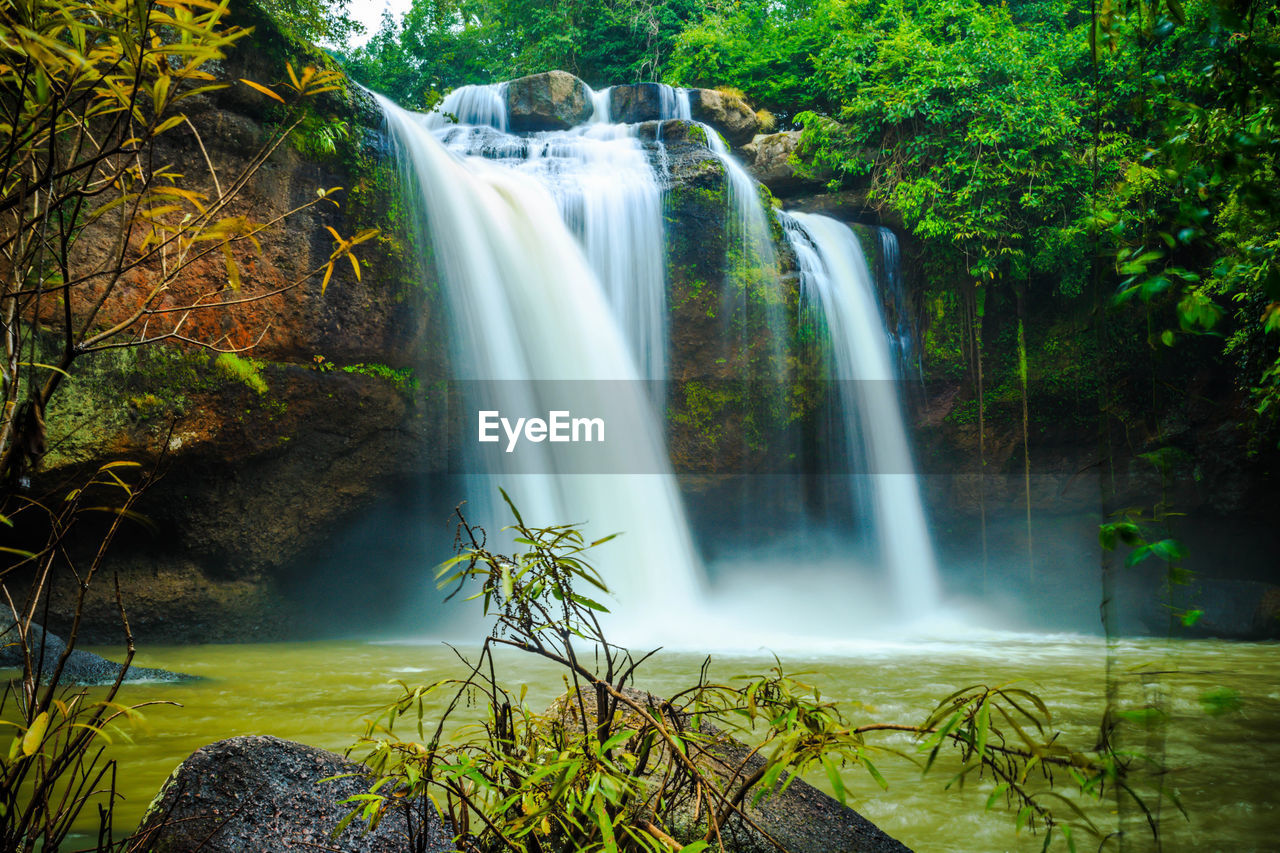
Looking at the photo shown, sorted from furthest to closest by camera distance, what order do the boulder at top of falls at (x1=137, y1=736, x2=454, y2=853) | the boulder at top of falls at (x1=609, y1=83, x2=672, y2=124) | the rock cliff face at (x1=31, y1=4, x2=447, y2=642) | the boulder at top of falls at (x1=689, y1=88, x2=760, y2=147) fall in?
the boulder at top of falls at (x1=609, y1=83, x2=672, y2=124) → the boulder at top of falls at (x1=689, y1=88, x2=760, y2=147) → the rock cliff face at (x1=31, y1=4, x2=447, y2=642) → the boulder at top of falls at (x1=137, y1=736, x2=454, y2=853)

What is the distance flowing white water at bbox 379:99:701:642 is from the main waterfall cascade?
2 centimetres

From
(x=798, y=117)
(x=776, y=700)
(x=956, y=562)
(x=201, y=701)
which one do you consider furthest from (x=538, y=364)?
(x=776, y=700)

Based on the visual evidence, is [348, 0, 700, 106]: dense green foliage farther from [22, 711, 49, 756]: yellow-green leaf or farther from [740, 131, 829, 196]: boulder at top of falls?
[22, 711, 49, 756]: yellow-green leaf

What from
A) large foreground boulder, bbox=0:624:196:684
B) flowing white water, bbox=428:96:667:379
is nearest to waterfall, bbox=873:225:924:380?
flowing white water, bbox=428:96:667:379

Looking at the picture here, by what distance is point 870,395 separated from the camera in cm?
1084

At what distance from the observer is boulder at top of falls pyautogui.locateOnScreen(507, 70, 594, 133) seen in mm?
12969

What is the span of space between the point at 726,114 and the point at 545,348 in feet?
21.0

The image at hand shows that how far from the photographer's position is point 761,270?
10.3 m

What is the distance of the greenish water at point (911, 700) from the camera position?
9.35ft

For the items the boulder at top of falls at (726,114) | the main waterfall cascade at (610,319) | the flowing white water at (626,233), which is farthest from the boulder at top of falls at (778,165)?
the flowing white water at (626,233)

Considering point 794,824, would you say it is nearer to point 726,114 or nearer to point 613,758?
point 613,758

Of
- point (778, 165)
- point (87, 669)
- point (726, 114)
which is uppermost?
point (726, 114)

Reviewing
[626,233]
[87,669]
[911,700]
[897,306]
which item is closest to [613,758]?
[911,700]

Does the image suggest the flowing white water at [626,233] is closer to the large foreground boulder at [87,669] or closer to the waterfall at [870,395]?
the waterfall at [870,395]
